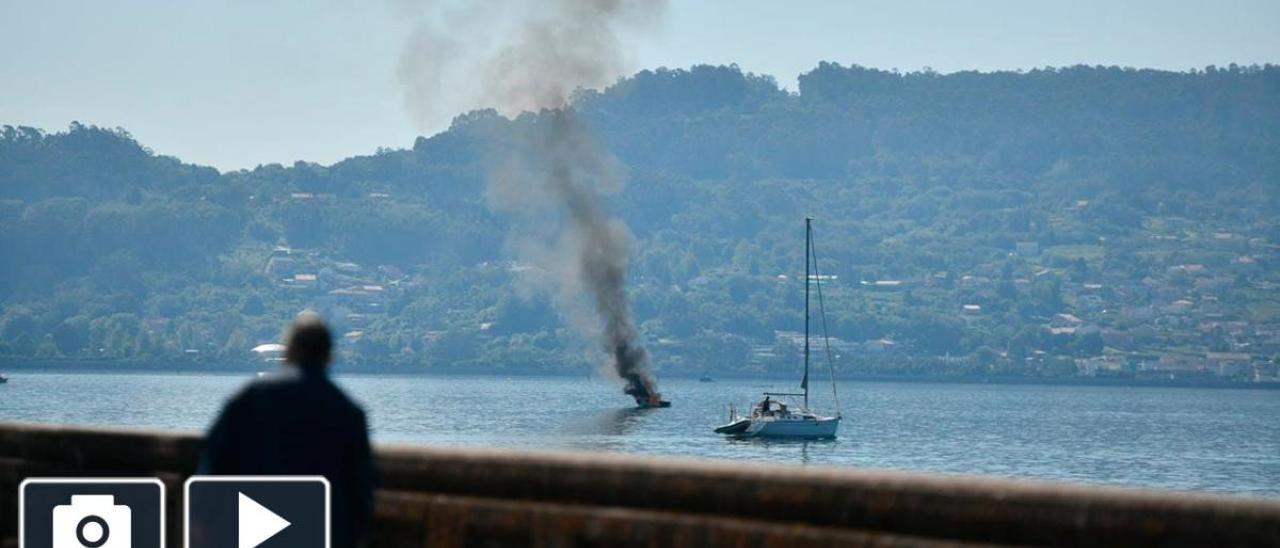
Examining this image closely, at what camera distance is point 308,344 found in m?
9.34

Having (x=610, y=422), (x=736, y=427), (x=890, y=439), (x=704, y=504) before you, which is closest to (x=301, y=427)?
(x=704, y=504)

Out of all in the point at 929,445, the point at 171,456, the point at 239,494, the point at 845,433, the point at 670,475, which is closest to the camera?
the point at 239,494

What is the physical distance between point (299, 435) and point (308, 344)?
1.39ft

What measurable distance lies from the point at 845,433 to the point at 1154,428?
42036mm

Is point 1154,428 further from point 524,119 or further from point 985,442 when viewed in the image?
point 524,119

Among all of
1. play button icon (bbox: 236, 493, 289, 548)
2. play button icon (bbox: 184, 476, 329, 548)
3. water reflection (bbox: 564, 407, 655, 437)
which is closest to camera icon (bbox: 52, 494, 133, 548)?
play button icon (bbox: 184, 476, 329, 548)

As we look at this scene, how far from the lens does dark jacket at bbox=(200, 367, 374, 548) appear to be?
9438 millimetres

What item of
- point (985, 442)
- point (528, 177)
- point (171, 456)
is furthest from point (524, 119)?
point (171, 456)

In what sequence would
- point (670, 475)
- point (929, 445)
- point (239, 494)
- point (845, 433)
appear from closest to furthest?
point (239, 494), point (670, 475), point (929, 445), point (845, 433)

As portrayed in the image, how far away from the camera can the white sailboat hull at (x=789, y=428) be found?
128750 mm

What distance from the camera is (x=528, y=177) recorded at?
632 ft

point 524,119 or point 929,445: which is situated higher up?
point 524,119

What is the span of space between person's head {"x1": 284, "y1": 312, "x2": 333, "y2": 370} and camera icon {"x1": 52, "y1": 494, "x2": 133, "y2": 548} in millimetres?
1636

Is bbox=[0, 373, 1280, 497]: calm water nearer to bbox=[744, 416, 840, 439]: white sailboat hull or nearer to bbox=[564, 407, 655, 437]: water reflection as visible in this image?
bbox=[564, 407, 655, 437]: water reflection
